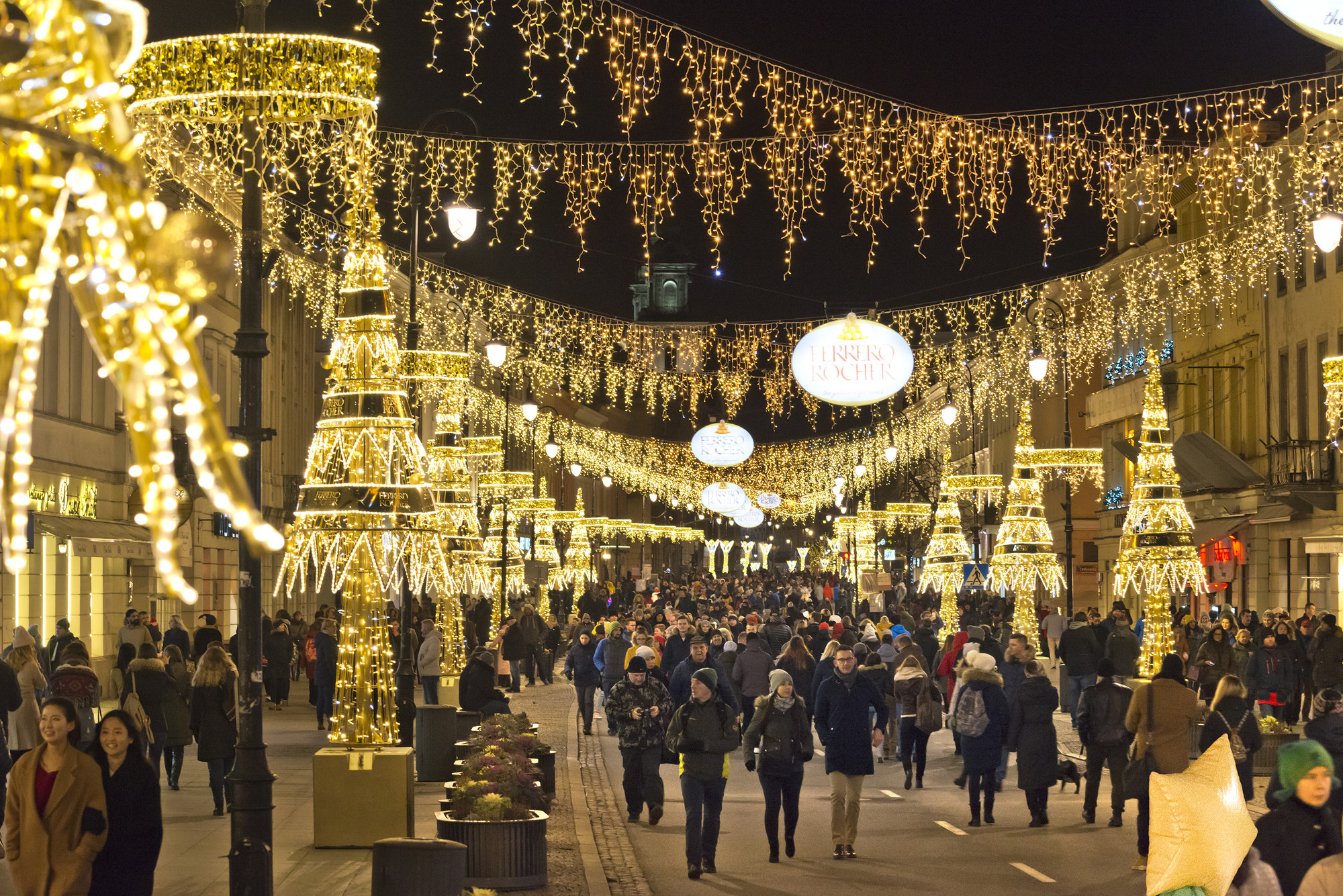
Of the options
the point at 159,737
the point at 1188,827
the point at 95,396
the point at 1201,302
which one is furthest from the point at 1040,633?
the point at 1188,827

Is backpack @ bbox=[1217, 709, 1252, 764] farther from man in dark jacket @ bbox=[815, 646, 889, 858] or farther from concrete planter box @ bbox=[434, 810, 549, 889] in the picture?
concrete planter box @ bbox=[434, 810, 549, 889]

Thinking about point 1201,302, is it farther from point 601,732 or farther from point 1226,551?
point 601,732

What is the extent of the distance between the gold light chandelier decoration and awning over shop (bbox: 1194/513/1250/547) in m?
38.6

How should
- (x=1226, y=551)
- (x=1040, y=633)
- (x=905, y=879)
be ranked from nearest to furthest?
(x=905, y=879), (x=1040, y=633), (x=1226, y=551)

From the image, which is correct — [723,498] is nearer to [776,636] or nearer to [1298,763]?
[776,636]

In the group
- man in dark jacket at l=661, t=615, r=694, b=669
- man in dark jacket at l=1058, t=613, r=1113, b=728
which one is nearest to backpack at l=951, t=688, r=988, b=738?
man in dark jacket at l=661, t=615, r=694, b=669

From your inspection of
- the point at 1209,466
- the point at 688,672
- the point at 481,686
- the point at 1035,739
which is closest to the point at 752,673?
the point at 688,672

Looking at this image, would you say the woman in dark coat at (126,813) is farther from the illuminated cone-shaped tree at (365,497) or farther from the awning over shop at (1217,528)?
the awning over shop at (1217,528)

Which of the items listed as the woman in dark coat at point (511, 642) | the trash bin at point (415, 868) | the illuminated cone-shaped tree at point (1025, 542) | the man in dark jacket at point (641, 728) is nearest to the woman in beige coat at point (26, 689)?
the man in dark jacket at point (641, 728)

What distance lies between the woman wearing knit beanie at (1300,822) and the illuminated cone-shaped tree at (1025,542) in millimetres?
24719

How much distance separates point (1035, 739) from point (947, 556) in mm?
23874

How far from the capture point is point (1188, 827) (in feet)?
26.3

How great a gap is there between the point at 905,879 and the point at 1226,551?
30.3m

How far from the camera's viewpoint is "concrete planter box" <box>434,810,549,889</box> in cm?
1241
